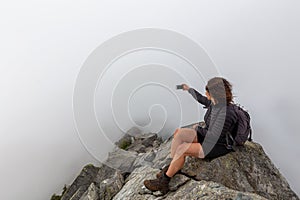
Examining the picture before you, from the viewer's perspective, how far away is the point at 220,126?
7.05m

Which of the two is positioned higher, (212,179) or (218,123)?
(218,123)

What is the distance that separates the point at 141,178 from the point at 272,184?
11.0ft

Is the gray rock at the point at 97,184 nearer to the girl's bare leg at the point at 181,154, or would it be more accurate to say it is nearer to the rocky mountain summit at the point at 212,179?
the rocky mountain summit at the point at 212,179

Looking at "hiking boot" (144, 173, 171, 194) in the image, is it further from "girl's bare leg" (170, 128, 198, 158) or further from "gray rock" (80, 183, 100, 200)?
"gray rock" (80, 183, 100, 200)

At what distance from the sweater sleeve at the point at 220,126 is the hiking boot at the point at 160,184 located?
4.24ft

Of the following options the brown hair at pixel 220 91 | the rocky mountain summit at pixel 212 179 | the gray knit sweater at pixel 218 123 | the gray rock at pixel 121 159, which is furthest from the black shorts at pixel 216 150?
the gray rock at pixel 121 159

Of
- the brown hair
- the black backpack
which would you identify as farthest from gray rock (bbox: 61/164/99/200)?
the brown hair

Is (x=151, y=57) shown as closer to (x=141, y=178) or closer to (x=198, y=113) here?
(x=198, y=113)

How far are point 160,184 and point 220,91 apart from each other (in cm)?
243

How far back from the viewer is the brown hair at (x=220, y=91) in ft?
23.5

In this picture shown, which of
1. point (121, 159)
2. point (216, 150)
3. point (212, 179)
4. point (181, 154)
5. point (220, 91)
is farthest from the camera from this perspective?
point (121, 159)

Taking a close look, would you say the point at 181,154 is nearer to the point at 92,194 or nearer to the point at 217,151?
the point at 217,151

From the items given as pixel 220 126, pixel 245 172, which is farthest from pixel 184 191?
pixel 245 172

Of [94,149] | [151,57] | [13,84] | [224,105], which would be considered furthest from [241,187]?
[13,84]
